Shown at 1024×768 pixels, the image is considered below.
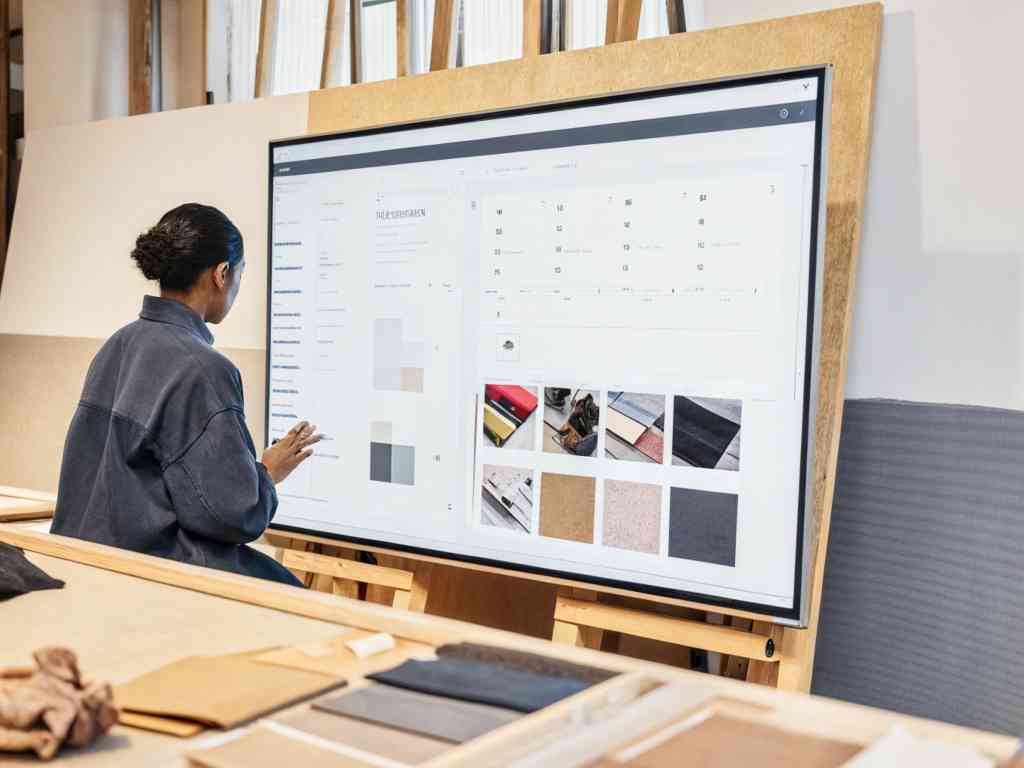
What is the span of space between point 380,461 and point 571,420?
564 mm

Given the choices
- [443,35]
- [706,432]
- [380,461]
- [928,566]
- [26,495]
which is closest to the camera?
[928,566]

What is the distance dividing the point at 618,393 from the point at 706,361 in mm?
201

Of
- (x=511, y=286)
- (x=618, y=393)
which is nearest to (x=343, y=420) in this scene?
(x=511, y=286)

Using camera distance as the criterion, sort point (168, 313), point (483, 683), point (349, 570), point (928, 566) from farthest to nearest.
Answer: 1. point (349, 570)
2. point (168, 313)
3. point (928, 566)
4. point (483, 683)

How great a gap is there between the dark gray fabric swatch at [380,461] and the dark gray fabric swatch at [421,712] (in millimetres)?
1532

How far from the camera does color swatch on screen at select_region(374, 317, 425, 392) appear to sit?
2301 millimetres

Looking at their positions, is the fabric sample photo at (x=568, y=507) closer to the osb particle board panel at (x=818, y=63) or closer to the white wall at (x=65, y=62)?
the osb particle board panel at (x=818, y=63)

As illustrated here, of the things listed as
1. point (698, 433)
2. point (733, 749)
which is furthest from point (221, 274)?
point (733, 749)

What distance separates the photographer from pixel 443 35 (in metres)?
2.91

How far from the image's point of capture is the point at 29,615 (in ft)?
3.72

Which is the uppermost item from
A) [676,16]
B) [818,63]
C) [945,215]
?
[676,16]

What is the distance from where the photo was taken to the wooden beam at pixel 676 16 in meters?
2.34

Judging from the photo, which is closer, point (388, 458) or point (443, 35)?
point (388, 458)

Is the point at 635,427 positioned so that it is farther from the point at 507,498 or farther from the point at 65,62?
A: the point at 65,62
